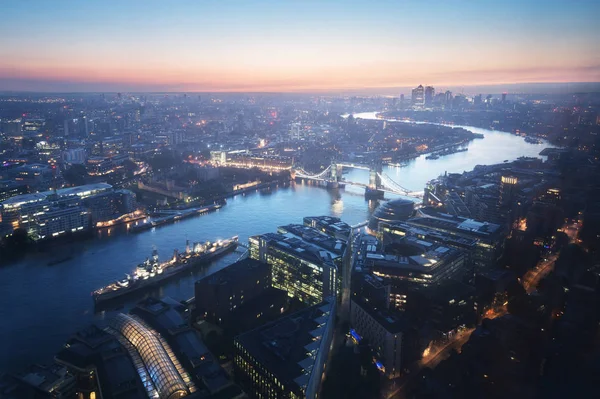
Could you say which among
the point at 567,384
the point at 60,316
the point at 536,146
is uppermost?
the point at 536,146

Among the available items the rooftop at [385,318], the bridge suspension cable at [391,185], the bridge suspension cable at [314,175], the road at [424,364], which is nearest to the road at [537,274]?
the road at [424,364]

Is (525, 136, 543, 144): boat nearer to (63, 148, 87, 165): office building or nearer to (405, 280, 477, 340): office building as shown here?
(405, 280, 477, 340): office building

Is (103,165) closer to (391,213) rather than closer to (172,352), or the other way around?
(391,213)

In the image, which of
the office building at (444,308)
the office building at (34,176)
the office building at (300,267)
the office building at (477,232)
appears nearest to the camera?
the office building at (444,308)

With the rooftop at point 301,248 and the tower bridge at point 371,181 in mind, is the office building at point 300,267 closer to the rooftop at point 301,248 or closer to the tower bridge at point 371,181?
the rooftop at point 301,248

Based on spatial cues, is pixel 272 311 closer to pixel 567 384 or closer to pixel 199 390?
pixel 199 390

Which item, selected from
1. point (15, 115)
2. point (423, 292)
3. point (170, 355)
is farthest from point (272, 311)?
point (15, 115)
